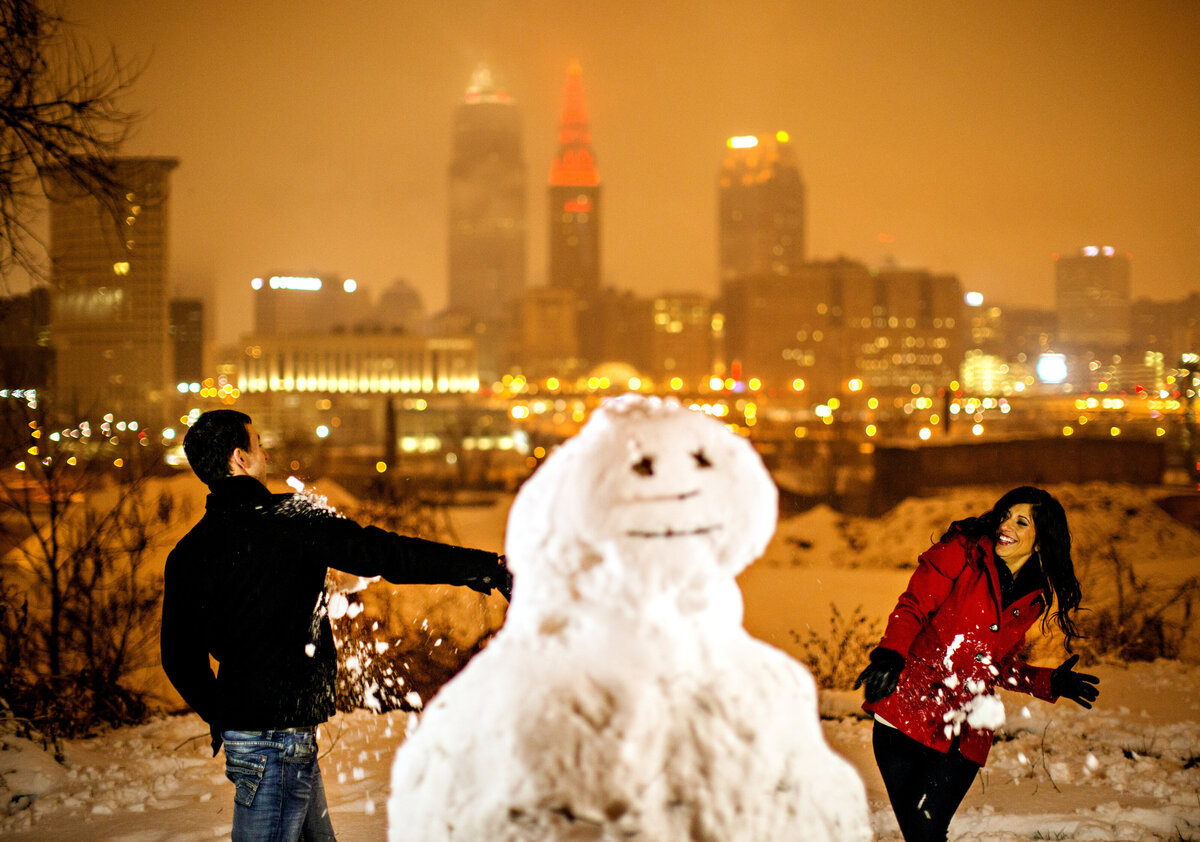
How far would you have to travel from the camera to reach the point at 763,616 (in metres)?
10.4

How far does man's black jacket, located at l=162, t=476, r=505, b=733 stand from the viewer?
8.92 feet

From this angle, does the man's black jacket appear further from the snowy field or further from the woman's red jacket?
the snowy field

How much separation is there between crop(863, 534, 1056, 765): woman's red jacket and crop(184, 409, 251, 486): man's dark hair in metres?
2.10

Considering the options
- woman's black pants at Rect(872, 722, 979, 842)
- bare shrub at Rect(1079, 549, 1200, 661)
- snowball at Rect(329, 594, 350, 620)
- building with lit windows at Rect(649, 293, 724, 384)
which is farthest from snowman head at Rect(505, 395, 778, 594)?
building with lit windows at Rect(649, 293, 724, 384)

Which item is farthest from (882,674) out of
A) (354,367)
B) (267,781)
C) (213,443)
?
(354,367)

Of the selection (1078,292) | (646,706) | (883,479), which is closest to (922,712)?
(646,706)

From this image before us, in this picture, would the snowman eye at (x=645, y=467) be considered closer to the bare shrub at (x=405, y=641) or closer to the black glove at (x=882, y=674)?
the black glove at (x=882, y=674)

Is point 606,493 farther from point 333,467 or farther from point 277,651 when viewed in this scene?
point 333,467

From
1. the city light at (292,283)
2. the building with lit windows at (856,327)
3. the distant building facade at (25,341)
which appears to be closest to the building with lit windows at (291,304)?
the city light at (292,283)

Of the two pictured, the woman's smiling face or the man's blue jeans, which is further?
the woman's smiling face

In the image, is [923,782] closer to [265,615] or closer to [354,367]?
[265,615]

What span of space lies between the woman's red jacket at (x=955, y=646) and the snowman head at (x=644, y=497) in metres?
1.25

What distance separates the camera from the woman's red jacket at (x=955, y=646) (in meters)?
3.09

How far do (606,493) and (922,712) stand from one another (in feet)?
5.52
